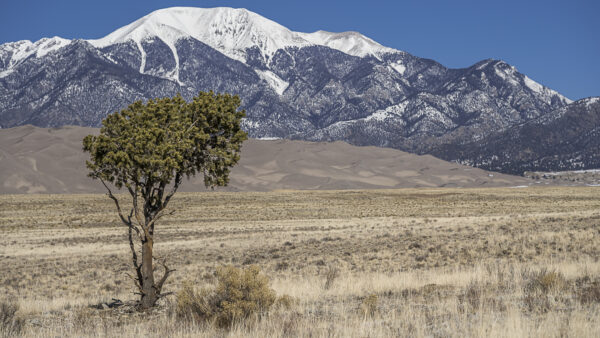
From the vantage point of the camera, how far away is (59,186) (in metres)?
117

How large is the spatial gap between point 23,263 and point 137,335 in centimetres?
2358

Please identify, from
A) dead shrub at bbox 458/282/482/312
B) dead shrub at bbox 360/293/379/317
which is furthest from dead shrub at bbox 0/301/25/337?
dead shrub at bbox 458/282/482/312

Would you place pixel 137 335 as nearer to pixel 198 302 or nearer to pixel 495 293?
pixel 198 302

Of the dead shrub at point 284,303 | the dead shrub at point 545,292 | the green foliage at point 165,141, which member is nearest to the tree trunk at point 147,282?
the green foliage at point 165,141

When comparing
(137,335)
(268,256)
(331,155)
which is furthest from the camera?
(331,155)

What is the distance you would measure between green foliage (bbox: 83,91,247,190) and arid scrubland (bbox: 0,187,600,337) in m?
3.09

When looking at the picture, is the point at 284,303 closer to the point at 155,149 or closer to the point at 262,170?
the point at 155,149

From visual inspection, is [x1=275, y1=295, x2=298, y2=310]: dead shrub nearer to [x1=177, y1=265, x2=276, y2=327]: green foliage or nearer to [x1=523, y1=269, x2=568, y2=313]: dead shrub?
[x1=177, y1=265, x2=276, y2=327]: green foliage

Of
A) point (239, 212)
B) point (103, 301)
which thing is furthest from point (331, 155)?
point (103, 301)

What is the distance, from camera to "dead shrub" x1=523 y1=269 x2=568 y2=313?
9.86 meters

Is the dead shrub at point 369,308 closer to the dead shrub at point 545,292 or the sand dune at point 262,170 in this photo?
the dead shrub at point 545,292

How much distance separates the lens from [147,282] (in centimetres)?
1417

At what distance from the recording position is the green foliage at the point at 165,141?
1345 centimetres

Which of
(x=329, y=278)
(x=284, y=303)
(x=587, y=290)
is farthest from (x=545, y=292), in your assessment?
(x=329, y=278)
